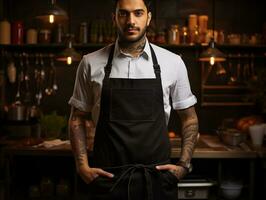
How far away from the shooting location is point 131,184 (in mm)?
2008

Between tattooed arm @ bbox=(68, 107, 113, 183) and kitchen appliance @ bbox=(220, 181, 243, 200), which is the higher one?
tattooed arm @ bbox=(68, 107, 113, 183)

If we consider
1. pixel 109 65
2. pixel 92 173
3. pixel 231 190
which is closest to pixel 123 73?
pixel 109 65

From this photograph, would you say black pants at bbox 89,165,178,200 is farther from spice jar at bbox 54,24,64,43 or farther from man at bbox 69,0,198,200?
spice jar at bbox 54,24,64,43

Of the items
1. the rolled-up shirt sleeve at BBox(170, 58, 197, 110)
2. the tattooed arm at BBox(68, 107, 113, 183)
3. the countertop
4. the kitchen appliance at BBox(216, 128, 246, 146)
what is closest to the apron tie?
the tattooed arm at BBox(68, 107, 113, 183)

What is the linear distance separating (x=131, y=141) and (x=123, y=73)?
0.34 meters

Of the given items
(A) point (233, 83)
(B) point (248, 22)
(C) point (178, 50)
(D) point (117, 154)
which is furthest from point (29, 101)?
(D) point (117, 154)

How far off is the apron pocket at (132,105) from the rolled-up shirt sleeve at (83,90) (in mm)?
145

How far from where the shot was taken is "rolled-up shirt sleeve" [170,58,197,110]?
83.5 inches

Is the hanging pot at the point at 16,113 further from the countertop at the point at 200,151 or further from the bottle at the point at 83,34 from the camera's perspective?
the bottle at the point at 83,34

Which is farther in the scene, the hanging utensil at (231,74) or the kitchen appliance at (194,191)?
the hanging utensil at (231,74)

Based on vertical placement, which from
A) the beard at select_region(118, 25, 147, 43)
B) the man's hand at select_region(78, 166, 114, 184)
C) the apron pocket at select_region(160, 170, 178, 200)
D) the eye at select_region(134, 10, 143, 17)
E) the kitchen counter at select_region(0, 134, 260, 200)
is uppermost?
the eye at select_region(134, 10, 143, 17)

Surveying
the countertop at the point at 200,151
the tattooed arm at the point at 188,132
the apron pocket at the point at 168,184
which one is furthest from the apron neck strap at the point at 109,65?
the countertop at the point at 200,151

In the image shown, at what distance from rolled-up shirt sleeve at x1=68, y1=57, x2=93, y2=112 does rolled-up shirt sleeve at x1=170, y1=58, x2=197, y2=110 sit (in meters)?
0.42

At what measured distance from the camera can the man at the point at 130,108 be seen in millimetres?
1987
